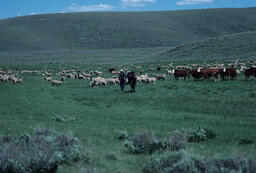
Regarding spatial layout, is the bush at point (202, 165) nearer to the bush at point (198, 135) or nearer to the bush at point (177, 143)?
the bush at point (177, 143)

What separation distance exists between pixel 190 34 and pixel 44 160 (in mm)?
132187

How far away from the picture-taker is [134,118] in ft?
41.5

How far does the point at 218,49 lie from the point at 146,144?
61225 mm

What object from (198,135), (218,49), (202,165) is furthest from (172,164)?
(218,49)

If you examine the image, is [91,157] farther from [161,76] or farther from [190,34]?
[190,34]

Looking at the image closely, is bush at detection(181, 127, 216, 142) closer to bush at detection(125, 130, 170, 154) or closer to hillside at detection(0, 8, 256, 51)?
bush at detection(125, 130, 170, 154)

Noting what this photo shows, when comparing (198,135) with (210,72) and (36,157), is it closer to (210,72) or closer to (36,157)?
(36,157)

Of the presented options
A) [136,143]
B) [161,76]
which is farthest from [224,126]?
[161,76]

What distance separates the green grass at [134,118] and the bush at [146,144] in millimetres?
261

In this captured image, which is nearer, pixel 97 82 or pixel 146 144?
pixel 146 144

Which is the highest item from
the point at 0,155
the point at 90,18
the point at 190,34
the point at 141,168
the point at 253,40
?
the point at 90,18

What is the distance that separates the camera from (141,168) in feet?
20.9

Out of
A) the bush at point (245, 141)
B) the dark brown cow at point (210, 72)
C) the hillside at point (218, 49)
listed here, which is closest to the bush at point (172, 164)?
the bush at point (245, 141)

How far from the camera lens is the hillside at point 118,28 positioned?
119750mm
